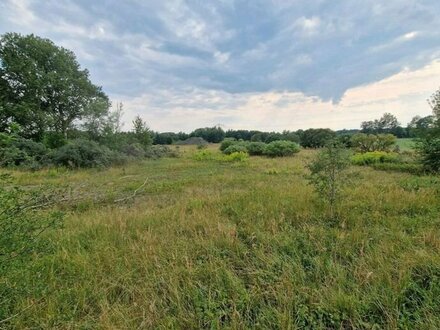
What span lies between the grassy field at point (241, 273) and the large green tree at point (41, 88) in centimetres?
2203

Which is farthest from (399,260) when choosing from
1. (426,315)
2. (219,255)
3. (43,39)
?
(43,39)

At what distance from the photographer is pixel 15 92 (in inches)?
856

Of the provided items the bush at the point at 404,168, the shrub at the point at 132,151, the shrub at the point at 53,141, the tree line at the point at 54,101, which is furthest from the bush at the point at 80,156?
the bush at the point at 404,168

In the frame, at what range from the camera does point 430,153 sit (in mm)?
11094

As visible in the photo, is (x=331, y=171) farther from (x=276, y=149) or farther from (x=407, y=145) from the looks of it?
(x=407, y=145)

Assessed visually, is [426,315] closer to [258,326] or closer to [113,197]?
[258,326]

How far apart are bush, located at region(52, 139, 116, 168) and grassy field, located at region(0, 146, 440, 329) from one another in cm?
1290

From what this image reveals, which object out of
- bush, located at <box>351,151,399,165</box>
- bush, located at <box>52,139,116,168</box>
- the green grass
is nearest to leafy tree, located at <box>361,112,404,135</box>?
the green grass

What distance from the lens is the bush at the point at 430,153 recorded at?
420 inches

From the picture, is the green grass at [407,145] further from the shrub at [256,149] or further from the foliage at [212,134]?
the foliage at [212,134]

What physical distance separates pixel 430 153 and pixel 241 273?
12.9m

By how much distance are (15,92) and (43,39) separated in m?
6.13

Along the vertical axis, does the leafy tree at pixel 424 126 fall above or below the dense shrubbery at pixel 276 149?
above

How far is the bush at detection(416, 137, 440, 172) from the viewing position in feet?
35.0
